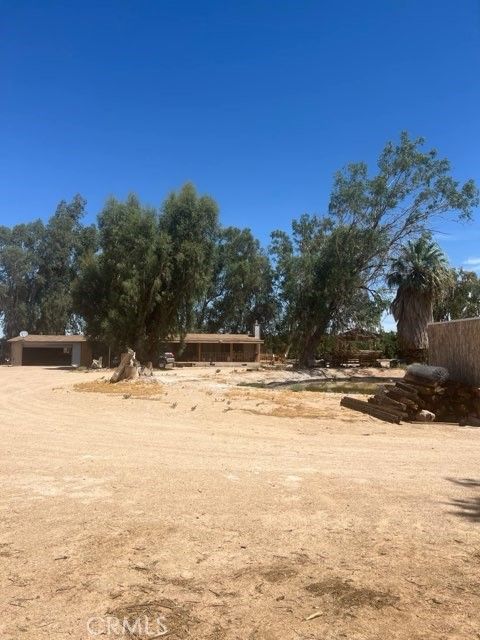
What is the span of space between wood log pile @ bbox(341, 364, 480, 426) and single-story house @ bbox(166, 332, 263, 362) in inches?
1588

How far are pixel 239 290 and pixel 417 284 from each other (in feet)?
93.3

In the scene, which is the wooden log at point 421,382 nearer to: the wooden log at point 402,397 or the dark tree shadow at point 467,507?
the wooden log at point 402,397

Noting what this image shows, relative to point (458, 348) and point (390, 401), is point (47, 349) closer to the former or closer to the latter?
point (458, 348)

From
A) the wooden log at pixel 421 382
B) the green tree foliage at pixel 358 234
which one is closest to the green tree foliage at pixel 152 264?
the green tree foliage at pixel 358 234

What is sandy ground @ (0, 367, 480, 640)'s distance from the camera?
11.2 feet

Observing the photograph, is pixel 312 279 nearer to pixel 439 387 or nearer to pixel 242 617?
pixel 439 387

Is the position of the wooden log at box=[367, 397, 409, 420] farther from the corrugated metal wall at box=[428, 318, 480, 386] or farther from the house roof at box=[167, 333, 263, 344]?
the house roof at box=[167, 333, 263, 344]

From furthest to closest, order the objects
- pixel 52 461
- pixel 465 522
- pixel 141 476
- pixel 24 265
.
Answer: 1. pixel 24 265
2. pixel 52 461
3. pixel 141 476
4. pixel 465 522

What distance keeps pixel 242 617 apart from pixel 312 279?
37.9 meters

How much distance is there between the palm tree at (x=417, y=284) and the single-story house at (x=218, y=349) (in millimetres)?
17844

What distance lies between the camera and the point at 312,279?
4062cm

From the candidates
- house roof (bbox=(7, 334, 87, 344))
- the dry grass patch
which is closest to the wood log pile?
the dry grass patch

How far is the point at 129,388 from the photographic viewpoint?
67.2ft

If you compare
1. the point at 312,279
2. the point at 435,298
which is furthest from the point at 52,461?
the point at 435,298
